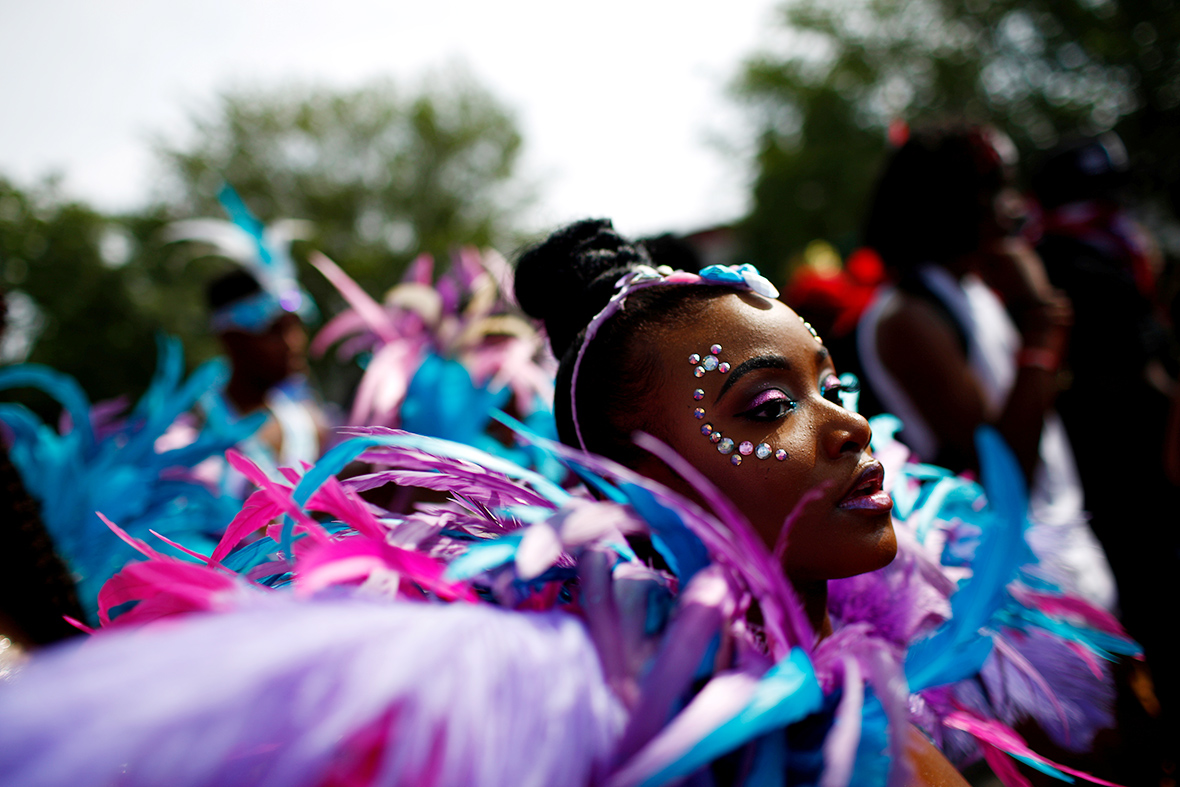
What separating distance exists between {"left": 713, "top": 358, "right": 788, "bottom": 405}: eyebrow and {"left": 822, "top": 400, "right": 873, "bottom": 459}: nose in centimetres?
9

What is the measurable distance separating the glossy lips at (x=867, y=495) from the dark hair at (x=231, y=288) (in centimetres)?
312

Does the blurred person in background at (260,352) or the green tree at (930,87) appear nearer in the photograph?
the blurred person in background at (260,352)

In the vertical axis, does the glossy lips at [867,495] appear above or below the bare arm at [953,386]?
above

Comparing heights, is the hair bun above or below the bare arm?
above

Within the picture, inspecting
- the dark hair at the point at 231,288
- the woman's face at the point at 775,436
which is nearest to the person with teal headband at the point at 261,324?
the dark hair at the point at 231,288

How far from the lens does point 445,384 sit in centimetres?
218

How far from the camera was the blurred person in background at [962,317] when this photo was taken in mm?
2002

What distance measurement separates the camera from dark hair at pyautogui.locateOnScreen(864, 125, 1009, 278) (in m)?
2.20

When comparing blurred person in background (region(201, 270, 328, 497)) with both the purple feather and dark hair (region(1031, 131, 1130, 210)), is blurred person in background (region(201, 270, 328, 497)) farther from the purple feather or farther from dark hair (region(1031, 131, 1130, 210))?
dark hair (region(1031, 131, 1130, 210))

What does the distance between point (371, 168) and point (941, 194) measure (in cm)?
2206

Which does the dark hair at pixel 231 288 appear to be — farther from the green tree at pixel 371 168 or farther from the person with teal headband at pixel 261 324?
the green tree at pixel 371 168

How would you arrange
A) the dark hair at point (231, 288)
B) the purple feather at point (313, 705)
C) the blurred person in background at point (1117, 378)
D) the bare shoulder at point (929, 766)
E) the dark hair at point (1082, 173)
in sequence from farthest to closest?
1. the dark hair at point (231, 288)
2. the dark hair at point (1082, 173)
3. the blurred person in background at point (1117, 378)
4. the bare shoulder at point (929, 766)
5. the purple feather at point (313, 705)

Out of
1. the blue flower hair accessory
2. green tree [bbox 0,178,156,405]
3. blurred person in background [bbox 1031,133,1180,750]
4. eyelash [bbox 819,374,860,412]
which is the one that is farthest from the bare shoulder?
green tree [bbox 0,178,156,405]

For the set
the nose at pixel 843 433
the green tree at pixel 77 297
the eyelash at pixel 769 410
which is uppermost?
the eyelash at pixel 769 410
